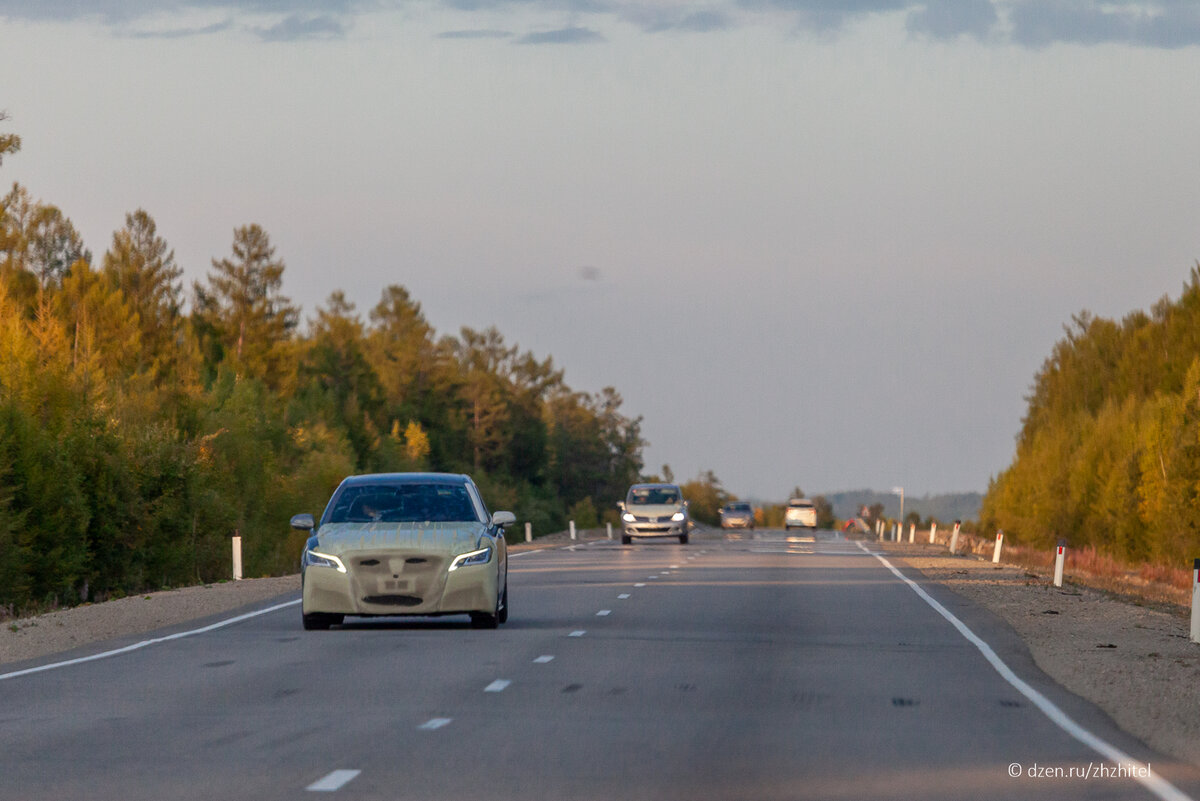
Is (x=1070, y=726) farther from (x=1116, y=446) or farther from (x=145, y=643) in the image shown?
(x=1116, y=446)

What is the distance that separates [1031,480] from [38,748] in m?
74.4

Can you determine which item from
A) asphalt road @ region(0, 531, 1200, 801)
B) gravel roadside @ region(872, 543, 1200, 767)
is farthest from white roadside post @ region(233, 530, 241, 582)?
gravel roadside @ region(872, 543, 1200, 767)

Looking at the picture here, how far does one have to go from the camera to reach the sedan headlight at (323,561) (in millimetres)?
19781

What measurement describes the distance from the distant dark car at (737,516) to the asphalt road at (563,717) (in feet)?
237

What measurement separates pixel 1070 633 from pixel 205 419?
150ft

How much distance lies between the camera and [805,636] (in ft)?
66.4

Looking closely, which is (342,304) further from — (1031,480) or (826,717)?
(826,717)

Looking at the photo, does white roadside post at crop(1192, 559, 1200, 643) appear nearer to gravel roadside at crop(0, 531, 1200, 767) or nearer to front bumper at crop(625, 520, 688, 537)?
gravel roadside at crop(0, 531, 1200, 767)

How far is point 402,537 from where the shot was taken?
19828 mm

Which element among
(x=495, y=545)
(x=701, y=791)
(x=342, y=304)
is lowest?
(x=701, y=791)

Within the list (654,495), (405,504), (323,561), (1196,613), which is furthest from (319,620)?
(654,495)

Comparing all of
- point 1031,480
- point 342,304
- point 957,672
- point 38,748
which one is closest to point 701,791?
point 38,748

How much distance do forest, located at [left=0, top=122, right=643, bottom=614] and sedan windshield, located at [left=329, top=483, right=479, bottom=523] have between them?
17240mm

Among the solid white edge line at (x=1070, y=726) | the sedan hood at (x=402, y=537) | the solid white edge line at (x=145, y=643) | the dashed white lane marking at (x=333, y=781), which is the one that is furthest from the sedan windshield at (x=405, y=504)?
the dashed white lane marking at (x=333, y=781)
